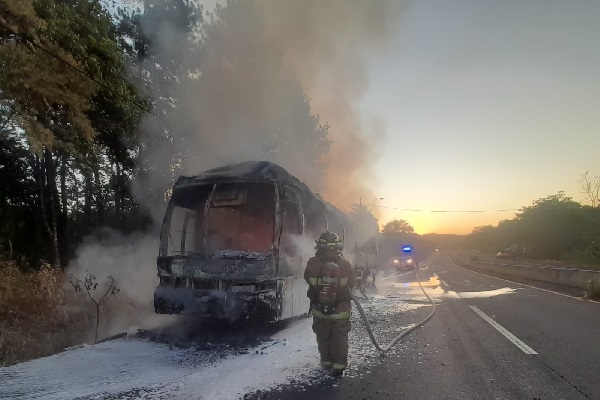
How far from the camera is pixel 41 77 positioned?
653 centimetres

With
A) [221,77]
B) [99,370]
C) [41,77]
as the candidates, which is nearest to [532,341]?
[99,370]

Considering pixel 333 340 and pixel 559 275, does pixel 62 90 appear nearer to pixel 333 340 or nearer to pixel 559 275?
pixel 333 340

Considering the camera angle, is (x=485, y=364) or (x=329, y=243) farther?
(x=329, y=243)

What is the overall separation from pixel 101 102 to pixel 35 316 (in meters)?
4.90

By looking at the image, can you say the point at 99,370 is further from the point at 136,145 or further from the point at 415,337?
the point at 136,145

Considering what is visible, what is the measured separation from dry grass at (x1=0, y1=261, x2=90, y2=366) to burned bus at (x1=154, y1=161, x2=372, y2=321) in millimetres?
2419

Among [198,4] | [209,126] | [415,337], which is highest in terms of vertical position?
[198,4]

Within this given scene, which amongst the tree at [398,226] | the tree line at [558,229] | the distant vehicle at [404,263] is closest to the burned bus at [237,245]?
the distant vehicle at [404,263]

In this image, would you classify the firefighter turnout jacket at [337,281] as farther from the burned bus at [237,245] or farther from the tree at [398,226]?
the tree at [398,226]

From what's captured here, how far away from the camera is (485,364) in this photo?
16.4 feet

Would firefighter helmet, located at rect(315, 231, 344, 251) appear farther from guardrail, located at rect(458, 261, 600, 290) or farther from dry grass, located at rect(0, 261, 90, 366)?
guardrail, located at rect(458, 261, 600, 290)

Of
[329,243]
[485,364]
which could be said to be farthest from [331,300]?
[485,364]

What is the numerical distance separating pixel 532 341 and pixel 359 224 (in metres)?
10.1

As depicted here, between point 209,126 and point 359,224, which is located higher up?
point 209,126
